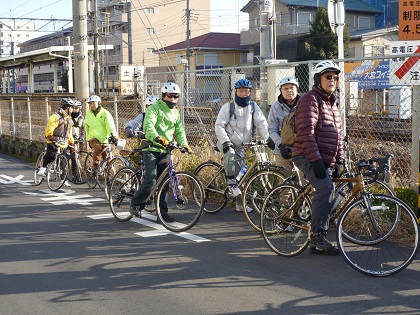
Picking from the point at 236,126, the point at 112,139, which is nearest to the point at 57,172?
the point at 112,139

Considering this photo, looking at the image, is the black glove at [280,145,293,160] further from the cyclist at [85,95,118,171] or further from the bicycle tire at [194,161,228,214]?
the cyclist at [85,95,118,171]

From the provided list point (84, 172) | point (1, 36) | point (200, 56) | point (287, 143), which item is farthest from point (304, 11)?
point (1, 36)

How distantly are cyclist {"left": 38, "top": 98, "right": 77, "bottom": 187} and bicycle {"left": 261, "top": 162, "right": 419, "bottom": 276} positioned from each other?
261 inches

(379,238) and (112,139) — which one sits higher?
(112,139)

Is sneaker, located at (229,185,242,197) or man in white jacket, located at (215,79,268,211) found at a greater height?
man in white jacket, located at (215,79,268,211)

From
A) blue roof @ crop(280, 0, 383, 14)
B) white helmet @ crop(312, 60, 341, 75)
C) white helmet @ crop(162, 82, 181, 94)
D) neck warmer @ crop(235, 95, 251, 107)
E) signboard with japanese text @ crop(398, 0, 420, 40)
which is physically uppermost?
blue roof @ crop(280, 0, 383, 14)

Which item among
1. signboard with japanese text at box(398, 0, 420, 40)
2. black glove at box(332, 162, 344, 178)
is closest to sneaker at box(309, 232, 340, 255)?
black glove at box(332, 162, 344, 178)

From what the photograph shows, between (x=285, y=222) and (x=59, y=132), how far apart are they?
6944 millimetres

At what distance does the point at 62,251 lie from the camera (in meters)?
7.01

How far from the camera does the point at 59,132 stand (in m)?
12.1

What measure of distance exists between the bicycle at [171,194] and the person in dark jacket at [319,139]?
1.86 metres

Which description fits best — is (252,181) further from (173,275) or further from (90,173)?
(90,173)

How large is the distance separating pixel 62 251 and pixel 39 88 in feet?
259

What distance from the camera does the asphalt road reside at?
5.04 m
